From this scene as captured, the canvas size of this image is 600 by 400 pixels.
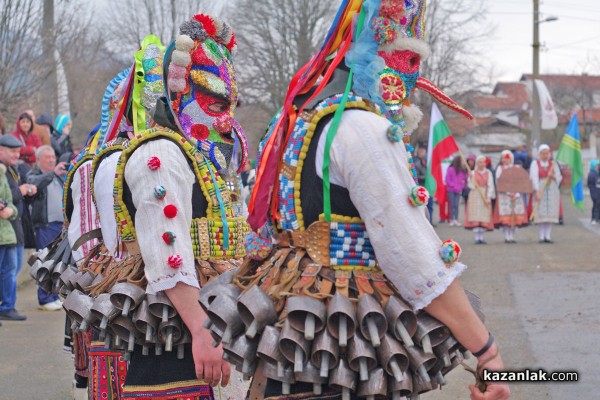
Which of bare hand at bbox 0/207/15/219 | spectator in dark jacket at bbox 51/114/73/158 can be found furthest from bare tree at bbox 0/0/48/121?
bare hand at bbox 0/207/15/219

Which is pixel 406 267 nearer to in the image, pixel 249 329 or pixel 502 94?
pixel 249 329

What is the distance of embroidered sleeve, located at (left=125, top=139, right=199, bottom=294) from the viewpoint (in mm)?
3283

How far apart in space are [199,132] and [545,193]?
47.3ft

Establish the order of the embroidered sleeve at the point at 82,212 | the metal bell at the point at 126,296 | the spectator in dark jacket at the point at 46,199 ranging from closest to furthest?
1. the metal bell at the point at 126,296
2. the embroidered sleeve at the point at 82,212
3. the spectator in dark jacket at the point at 46,199

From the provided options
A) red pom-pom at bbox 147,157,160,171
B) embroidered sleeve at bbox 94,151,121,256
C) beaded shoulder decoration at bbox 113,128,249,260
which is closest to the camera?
red pom-pom at bbox 147,157,160,171

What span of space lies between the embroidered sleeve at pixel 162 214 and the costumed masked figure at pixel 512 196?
1426cm

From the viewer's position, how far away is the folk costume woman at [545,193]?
55.3 feet

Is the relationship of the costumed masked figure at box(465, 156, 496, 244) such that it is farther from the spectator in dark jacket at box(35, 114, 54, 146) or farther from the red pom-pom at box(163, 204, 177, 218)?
the red pom-pom at box(163, 204, 177, 218)

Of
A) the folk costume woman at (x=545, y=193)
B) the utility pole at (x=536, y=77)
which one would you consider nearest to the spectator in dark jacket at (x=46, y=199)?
the folk costume woman at (x=545, y=193)

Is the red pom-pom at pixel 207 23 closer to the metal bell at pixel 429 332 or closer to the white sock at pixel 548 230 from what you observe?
the metal bell at pixel 429 332

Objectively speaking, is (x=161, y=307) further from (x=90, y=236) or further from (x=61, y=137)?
(x=61, y=137)

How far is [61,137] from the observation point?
42.0ft

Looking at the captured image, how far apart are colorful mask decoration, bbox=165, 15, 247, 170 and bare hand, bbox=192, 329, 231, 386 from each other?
84 cm

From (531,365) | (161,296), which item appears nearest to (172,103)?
(161,296)
